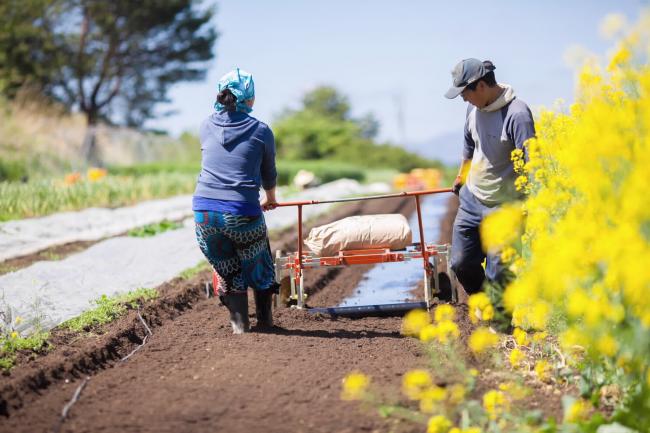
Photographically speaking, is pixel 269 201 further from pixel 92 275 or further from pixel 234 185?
pixel 92 275

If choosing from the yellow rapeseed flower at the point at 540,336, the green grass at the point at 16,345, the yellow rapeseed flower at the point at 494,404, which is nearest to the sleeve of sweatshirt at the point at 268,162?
the green grass at the point at 16,345

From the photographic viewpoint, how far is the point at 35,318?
18.9 ft

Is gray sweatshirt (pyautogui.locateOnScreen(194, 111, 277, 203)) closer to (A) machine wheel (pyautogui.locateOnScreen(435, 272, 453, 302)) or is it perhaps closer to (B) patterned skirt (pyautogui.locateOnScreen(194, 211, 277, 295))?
(B) patterned skirt (pyautogui.locateOnScreen(194, 211, 277, 295))

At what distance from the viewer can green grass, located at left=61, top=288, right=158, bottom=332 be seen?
5.98 metres

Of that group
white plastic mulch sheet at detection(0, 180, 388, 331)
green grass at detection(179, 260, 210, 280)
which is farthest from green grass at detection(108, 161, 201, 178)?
green grass at detection(179, 260, 210, 280)

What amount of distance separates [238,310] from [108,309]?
1.41m

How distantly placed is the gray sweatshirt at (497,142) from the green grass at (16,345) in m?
3.22

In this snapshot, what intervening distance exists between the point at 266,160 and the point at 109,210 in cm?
1081

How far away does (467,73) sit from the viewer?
521cm

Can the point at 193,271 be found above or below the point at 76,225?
below

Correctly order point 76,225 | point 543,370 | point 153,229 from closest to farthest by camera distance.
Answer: point 543,370 < point 153,229 < point 76,225

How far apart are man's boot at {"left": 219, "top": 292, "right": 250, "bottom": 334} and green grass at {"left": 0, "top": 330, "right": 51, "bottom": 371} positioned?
1.28 m

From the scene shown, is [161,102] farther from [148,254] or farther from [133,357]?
[133,357]

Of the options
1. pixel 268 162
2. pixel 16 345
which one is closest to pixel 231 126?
pixel 268 162
